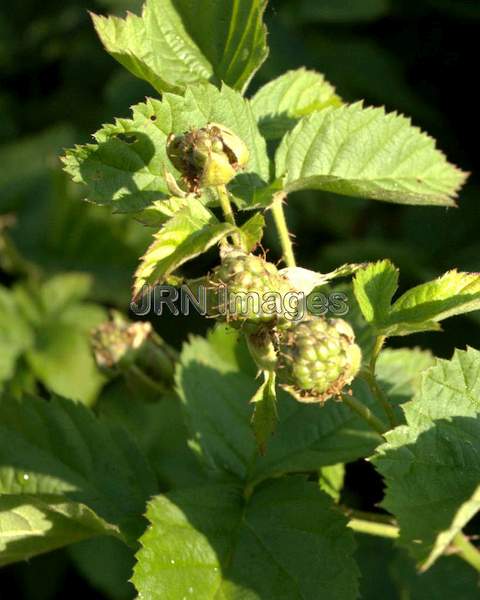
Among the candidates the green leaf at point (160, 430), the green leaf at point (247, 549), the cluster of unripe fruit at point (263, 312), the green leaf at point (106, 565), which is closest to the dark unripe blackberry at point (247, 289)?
the cluster of unripe fruit at point (263, 312)

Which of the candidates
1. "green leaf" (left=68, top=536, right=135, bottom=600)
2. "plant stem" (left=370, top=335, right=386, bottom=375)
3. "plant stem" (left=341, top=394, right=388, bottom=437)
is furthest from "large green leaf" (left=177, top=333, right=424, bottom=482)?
"green leaf" (left=68, top=536, right=135, bottom=600)

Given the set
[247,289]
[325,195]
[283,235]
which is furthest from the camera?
[325,195]

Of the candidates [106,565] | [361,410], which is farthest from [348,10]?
[361,410]

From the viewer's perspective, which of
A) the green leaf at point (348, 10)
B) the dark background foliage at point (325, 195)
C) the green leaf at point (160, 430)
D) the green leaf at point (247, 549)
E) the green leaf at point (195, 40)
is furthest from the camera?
the green leaf at point (348, 10)

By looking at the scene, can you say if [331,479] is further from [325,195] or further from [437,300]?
[325,195]

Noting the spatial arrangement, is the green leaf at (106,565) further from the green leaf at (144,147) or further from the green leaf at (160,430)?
the green leaf at (144,147)

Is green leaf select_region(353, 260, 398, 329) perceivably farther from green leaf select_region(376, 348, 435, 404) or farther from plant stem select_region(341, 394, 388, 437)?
green leaf select_region(376, 348, 435, 404)

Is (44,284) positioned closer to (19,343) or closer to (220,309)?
(19,343)
